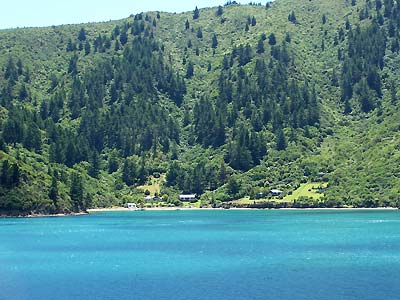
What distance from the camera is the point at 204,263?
116312 millimetres

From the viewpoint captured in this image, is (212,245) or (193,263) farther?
(212,245)

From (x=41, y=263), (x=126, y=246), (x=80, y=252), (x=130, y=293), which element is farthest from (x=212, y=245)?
(x=130, y=293)

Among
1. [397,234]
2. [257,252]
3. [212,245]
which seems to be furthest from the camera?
[397,234]

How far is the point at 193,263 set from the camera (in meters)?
117

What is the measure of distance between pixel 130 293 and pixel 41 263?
111 ft

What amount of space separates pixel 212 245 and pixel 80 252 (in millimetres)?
24355

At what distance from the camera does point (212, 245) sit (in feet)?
477

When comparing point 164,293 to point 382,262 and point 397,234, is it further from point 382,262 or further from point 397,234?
point 397,234

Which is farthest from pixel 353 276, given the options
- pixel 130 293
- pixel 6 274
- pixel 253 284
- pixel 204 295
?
pixel 6 274

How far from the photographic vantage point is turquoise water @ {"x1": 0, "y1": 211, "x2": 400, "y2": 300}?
90188mm

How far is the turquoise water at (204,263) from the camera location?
9019cm

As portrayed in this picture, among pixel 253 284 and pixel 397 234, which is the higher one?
pixel 253 284

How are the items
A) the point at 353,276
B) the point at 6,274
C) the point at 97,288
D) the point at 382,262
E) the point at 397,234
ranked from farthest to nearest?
the point at 397,234 < the point at 382,262 < the point at 6,274 < the point at 353,276 < the point at 97,288

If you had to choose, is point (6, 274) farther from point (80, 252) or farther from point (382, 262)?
point (382, 262)
